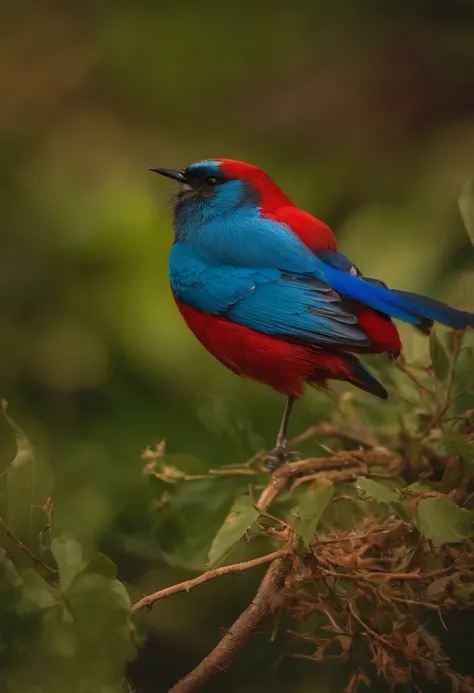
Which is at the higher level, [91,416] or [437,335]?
[437,335]

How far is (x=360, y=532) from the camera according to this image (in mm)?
640

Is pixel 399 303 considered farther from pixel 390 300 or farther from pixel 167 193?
pixel 167 193

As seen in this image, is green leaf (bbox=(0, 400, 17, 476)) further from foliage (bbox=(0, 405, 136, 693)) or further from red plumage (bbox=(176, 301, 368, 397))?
foliage (bbox=(0, 405, 136, 693))

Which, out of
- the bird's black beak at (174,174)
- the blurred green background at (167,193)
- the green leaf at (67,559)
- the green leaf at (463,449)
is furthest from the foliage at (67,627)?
the bird's black beak at (174,174)

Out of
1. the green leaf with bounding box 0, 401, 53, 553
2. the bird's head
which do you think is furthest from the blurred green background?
the green leaf with bounding box 0, 401, 53, 553

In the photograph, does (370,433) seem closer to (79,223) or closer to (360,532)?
(360,532)

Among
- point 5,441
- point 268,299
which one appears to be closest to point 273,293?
point 268,299

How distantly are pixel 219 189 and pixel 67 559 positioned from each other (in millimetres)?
364

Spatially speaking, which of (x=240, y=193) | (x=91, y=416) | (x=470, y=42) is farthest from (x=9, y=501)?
(x=470, y=42)

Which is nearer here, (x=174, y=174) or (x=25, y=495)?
(x=25, y=495)

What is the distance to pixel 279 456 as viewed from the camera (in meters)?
0.77

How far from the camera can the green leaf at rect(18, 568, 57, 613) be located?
1.67 feet

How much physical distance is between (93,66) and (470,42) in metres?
0.56

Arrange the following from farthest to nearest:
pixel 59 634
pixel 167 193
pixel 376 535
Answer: pixel 167 193, pixel 376 535, pixel 59 634
